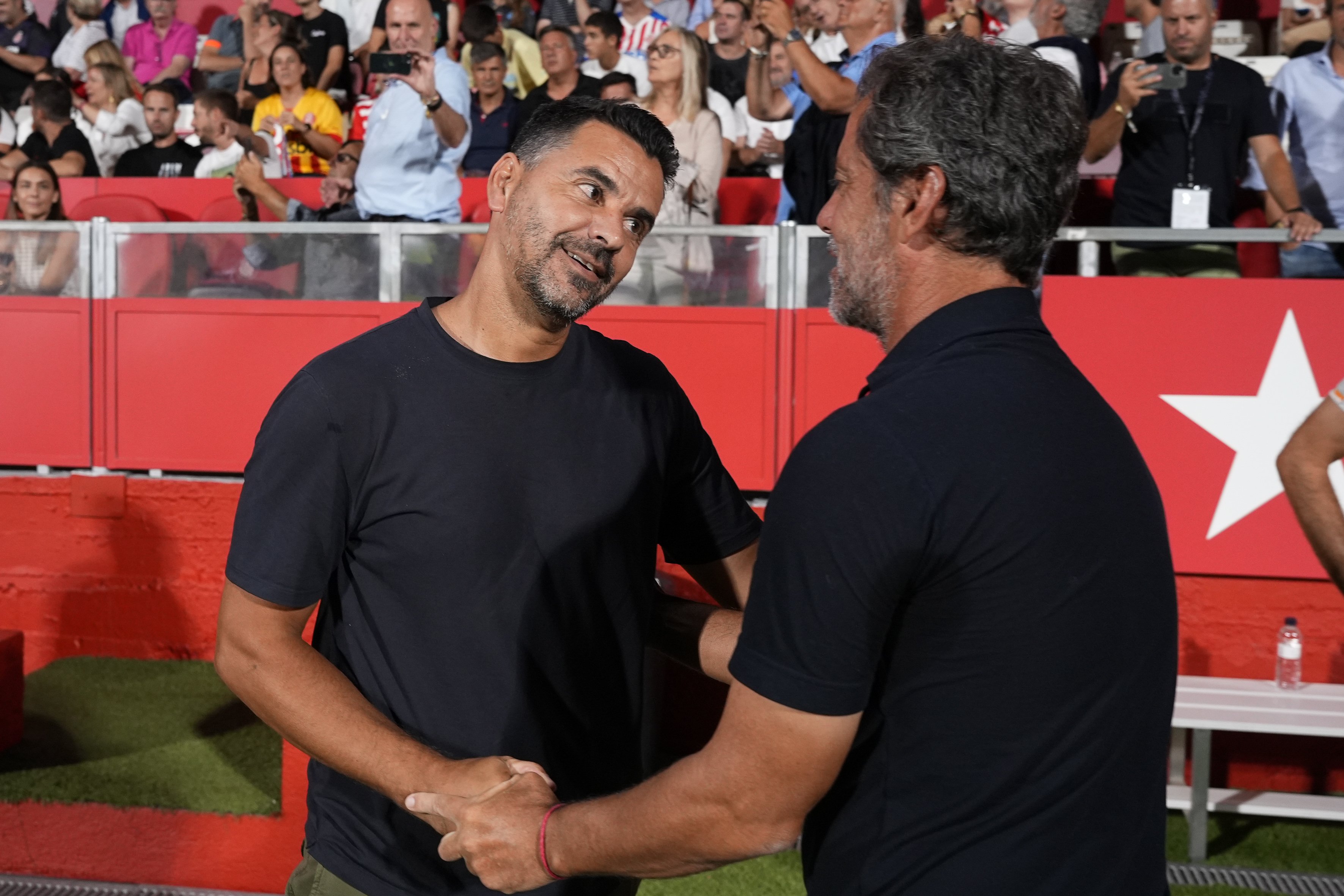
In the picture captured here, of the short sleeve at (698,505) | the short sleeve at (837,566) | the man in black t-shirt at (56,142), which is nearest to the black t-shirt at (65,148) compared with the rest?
the man in black t-shirt at (56,142)

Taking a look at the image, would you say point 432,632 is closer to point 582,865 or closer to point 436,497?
point 436,497

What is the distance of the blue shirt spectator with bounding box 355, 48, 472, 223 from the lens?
6547mm

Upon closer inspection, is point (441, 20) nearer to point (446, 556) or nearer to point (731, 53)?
point (731, 53)

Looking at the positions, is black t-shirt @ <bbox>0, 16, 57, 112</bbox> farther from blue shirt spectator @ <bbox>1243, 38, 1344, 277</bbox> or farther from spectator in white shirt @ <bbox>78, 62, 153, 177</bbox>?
blue shirt spectator @ <bbox>1243, 38, 1344, 277</bbox>

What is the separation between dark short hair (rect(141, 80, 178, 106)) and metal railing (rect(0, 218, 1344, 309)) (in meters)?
2.55

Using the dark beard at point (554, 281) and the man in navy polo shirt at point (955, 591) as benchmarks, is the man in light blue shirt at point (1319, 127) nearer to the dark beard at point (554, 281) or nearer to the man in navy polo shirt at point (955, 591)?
the dark beard at point (554, 281)

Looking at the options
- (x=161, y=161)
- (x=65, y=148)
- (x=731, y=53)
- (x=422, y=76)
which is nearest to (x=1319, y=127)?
(x=731, y=53)

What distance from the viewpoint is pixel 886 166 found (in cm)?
151

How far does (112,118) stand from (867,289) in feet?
30.9

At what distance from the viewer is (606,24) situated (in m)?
8.23

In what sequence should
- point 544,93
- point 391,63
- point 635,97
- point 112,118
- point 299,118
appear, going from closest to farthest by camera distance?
point 391,63 < point 635,97 < point 544,93 < point 299,118 < point 112,118

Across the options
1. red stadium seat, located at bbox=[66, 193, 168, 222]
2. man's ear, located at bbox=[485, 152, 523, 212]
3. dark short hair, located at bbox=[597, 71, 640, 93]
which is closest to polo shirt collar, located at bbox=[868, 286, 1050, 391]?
man's ear, located at bbox=[485, 152, 523, 212]

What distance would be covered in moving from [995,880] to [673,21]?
8603mm

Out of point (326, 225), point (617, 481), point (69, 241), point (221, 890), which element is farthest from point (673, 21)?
point (617, 481)
